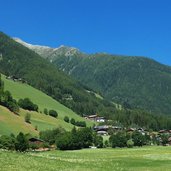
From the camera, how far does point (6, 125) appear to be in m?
163

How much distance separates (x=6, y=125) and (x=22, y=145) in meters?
47.2

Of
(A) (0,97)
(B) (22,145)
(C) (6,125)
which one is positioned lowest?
(B) (22,145)

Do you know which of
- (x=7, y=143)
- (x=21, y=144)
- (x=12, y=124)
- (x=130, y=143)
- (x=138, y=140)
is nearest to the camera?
(x=7, y=143)

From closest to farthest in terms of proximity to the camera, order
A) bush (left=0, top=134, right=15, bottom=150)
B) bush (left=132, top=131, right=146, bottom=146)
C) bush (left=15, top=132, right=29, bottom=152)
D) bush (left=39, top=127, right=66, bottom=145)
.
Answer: bush (left=0, top=134, right=15, bottom=150) → bush (left=15, top=132, right=29, bottom=152) → bush (left=39, top=127, right=66, bottom=145) → bush (left=132, top=131, right=146, bottom=146)

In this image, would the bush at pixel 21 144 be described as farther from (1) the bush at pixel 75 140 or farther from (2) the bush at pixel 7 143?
(1) the bush at pixel 75 140

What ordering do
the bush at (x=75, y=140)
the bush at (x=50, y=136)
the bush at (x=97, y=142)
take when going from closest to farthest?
the bush at (x=75, y=140) → the bush at (x=97, y=142) → the bush at (x=50, y=136)

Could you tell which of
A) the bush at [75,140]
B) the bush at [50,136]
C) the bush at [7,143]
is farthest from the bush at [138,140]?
the bush at [7,143]

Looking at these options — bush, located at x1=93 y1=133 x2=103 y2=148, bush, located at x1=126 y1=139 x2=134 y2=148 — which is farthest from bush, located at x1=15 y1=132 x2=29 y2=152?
bush, located at x1=126 y1=139 x2=134 y2=148

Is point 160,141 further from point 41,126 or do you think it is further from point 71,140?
point 71,140

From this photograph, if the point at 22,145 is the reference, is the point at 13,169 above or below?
below

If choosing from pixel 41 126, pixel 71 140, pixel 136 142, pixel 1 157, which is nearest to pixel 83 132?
pixel 71 140

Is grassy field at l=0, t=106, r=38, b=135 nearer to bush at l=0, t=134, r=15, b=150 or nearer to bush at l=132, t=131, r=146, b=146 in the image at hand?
bush at l=0, t=134, r=15, b=150

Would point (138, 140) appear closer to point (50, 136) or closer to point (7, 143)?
point (50, 136)

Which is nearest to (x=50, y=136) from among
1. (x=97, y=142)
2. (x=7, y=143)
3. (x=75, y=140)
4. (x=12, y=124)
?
(x=97, y=142)
